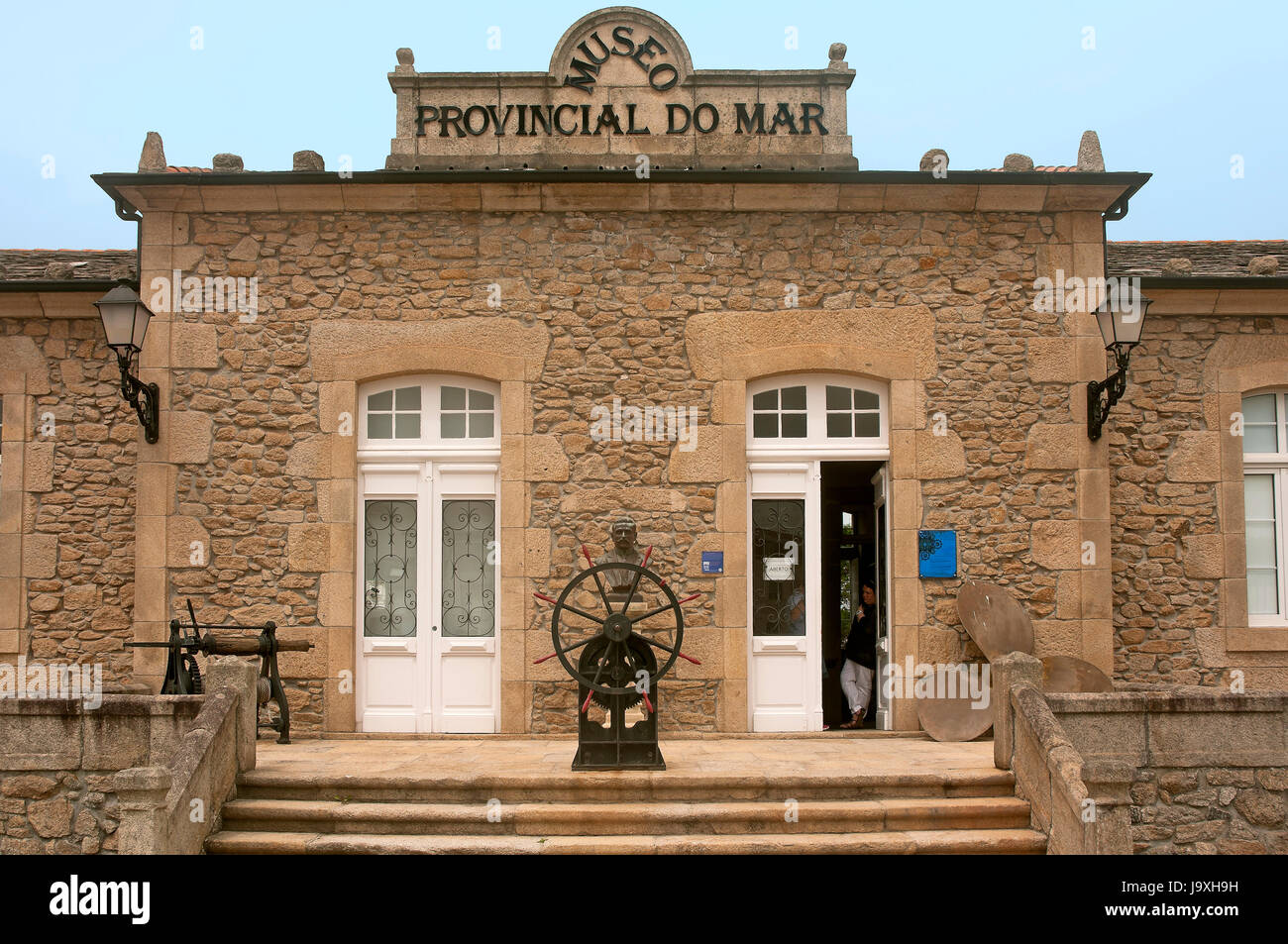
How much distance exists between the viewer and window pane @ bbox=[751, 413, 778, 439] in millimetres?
9172

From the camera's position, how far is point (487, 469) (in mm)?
9078

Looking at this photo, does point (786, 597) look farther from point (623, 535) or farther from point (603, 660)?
point (603, 660)

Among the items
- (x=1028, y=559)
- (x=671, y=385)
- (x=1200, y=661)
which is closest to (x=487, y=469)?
(x=671, y=385)

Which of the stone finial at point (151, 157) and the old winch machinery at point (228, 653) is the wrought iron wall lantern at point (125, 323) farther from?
the old winch machinery at point (228, 653)

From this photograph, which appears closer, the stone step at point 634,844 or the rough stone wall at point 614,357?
the stone step at point 634,844

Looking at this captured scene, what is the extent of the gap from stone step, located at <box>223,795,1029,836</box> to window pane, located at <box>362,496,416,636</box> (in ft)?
8.30

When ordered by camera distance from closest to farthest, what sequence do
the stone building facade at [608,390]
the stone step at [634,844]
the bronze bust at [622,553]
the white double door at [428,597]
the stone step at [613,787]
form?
1. the stone step at [634,844]
2. the stone step at [613,787]
3. the bronze bust at [622,553]
4. the stone building facade at [608,390]
5. the white double door at [428,597]

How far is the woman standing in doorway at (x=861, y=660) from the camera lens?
9.53 metres

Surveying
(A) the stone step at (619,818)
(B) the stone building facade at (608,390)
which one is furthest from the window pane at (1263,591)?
(A) the stone step at (619,818)

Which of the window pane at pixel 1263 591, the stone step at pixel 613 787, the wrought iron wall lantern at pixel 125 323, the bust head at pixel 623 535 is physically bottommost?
the stone step at pixel 613 787

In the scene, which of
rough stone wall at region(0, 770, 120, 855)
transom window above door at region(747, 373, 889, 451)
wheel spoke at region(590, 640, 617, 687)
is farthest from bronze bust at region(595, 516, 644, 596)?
rough stone wall at region(0, 770, 120, 855)

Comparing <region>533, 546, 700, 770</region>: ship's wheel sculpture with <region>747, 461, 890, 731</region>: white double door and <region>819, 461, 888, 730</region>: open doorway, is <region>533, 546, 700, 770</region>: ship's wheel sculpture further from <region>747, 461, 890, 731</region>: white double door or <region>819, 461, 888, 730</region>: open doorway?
<region>819, 461, 888, 730</region>: open doorway

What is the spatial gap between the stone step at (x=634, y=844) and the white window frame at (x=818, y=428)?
3.53 m

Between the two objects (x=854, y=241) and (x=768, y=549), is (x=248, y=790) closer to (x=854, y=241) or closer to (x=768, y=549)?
(x=768, y=549)
